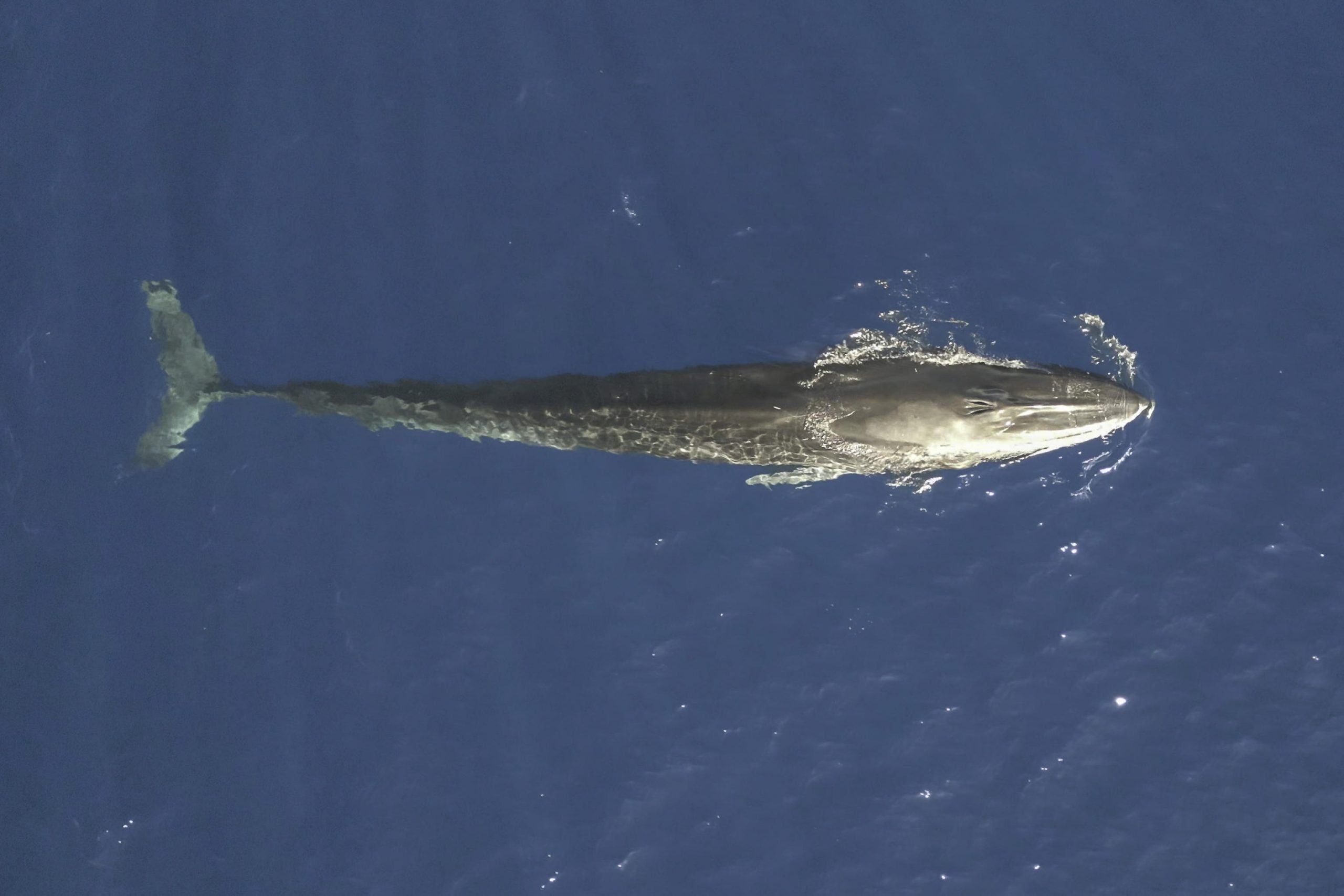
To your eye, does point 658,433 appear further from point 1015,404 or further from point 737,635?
point 1015,404

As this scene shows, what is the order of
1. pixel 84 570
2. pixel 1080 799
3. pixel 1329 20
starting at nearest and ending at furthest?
1. pixel 1080 799
2. pixel 84 570
3. pixel 1329 20

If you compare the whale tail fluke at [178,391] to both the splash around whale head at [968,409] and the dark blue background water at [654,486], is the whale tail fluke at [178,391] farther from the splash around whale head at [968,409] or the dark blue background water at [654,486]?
the splash around whale head at [968,409]

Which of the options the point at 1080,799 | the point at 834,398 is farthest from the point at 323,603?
the point at 1080,799

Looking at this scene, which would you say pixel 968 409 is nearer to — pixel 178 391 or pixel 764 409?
pixel 764 409

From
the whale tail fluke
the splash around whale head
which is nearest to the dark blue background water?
the whale tail fluke

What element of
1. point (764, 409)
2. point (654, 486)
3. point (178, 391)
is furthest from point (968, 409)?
point (178, 391)

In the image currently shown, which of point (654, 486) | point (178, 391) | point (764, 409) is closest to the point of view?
point (764, 409)
